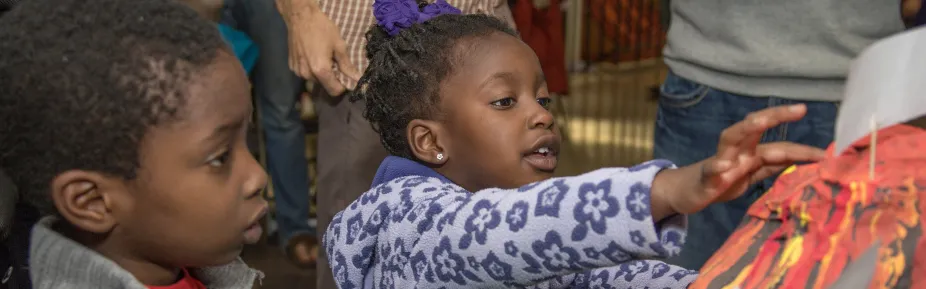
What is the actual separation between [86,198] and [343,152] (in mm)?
1087

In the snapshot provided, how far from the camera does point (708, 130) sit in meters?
1.81

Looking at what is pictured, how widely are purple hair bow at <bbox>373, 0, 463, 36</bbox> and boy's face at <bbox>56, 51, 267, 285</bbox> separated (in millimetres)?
449

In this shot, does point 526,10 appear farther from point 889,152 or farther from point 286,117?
point 889,152

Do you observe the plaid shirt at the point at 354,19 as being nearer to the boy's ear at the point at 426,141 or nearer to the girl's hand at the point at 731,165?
the boy's ear at the point at 426,141

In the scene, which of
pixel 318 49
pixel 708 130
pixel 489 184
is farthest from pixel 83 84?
pixel 708 130

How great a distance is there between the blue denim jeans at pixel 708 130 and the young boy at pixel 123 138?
101 cm

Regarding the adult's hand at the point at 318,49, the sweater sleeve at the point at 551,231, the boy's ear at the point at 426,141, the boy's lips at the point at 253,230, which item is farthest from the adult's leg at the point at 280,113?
the sweater sleeve at the point at 551,231

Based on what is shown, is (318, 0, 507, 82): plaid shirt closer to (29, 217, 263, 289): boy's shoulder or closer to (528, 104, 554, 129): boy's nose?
(528, 104, 554, 129): boy's nose

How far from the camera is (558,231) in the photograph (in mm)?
864

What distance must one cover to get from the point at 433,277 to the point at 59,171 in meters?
0.40

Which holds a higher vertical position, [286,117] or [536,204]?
[536,204]

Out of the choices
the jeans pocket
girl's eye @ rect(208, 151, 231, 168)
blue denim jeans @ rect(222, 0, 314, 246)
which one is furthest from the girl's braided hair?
blue denim jeans @ rect(222, 0, 314, 246)

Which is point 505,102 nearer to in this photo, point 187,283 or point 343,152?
point 187,283

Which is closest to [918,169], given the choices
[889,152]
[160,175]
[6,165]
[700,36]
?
[889,152]
